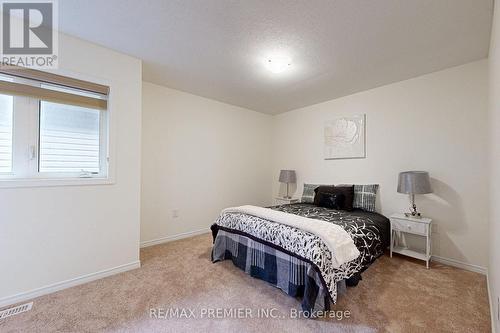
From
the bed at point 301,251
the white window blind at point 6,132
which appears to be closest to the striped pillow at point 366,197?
the bed at point 301,251

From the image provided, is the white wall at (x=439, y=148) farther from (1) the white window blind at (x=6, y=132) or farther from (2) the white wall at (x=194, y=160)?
(1) the white window blind at (x=6, y=132)

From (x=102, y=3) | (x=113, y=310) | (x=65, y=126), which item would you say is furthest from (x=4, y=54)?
(x=113, y=310)

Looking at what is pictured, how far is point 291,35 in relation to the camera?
2.00 metres

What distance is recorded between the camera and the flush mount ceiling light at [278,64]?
2.44m

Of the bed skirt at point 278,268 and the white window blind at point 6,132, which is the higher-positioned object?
the white window blind at point 6,132

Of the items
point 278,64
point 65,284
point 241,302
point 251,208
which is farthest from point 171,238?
point 278,64

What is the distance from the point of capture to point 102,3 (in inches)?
65.3

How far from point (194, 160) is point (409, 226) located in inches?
127

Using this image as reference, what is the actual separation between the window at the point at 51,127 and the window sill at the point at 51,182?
0.12 meters

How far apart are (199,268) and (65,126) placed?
2.11 m

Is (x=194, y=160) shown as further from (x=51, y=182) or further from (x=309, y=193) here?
(x=309, y=193)

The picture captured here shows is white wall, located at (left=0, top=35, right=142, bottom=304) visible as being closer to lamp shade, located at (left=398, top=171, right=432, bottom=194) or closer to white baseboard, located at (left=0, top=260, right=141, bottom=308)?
white baseboard, located at (left=0, top=260, right=141, bottom=308)

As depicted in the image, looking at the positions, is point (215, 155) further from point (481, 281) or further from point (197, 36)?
point (481, 281)

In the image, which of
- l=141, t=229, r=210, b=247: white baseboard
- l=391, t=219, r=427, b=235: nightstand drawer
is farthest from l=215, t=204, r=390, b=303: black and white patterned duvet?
l=141, t=229, r=210, b=247: white baseboard
